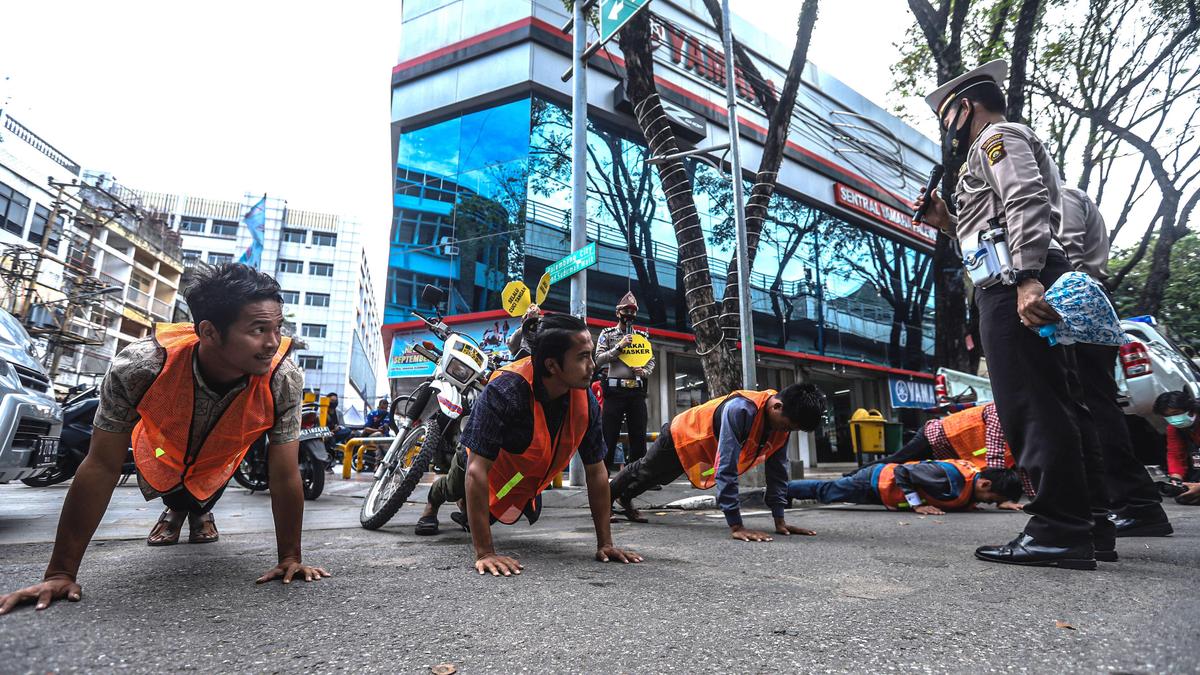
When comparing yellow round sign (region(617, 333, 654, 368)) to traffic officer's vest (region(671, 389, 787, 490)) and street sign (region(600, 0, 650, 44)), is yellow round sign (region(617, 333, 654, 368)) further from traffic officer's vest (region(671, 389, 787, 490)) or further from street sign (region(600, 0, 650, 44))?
street sign (region(600, 0, 650, 44))

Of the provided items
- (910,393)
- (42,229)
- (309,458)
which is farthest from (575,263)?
(42,229)

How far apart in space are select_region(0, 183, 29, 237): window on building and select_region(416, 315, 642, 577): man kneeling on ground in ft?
99.5

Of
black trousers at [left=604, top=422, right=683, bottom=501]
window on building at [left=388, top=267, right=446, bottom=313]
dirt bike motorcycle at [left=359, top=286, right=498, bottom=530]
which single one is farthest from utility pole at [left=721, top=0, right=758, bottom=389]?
window on building at [left=388, top=267, right=446, bottom=313]

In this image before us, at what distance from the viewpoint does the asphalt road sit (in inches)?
45.2

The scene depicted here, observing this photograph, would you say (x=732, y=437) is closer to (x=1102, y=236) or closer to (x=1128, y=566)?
(x=1128, y=566)

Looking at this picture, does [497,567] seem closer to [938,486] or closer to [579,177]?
[938,486]

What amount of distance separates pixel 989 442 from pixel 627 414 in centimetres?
306

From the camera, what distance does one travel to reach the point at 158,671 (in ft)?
3.52

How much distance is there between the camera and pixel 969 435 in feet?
17.7

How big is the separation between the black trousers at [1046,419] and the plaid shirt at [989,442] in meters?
2.72

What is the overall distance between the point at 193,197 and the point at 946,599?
54448mm

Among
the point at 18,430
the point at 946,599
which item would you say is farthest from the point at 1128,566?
the point at 18,430

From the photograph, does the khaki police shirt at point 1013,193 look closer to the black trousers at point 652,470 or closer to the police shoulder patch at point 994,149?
the police shoulder patch at point 994,149

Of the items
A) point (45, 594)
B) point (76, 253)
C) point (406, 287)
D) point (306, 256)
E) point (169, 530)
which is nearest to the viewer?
point (45, 594)
